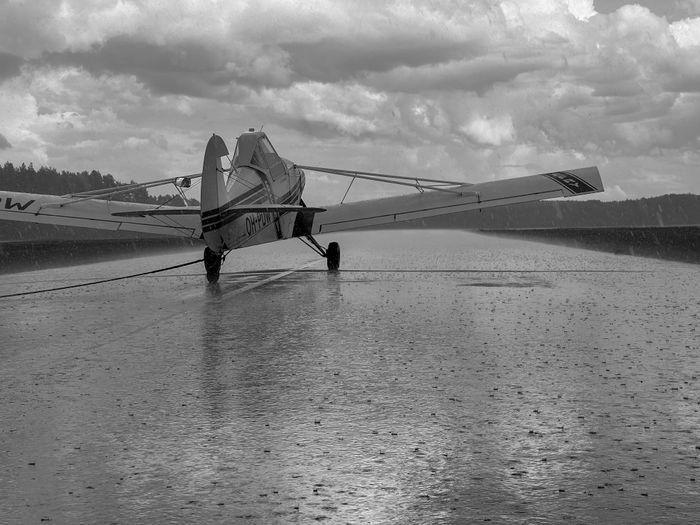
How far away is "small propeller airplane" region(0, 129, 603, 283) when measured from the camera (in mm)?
19234

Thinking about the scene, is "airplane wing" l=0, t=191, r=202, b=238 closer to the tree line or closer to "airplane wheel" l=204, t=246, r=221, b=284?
"airplane wheel" l=204, t=246, r=221, b=284

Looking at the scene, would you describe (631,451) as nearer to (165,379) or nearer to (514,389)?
(514,389)

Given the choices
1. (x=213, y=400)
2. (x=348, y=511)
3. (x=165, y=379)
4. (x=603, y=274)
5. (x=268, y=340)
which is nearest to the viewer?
(x=348, y=511)

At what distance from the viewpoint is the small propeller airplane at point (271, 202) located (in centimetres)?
1923

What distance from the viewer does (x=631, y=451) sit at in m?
5.25

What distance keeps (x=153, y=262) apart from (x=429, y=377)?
72.6ft

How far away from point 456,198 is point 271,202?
4.92m

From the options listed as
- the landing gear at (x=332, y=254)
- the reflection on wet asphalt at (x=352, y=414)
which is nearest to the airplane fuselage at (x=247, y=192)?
the landing gear at (x=332, y=254)

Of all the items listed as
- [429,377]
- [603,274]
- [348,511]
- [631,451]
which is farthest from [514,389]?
[603,274]

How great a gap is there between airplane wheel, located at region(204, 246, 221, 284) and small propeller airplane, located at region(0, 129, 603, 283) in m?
0.02

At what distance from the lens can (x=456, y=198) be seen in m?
23.0

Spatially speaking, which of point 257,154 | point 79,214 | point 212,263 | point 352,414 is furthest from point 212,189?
point 352,414

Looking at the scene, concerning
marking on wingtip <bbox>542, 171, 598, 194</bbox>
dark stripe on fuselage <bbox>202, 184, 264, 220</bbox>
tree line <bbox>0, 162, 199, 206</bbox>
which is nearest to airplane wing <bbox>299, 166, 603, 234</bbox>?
marking on wingtip <bbox>542, 171, 598, 194</bbox>

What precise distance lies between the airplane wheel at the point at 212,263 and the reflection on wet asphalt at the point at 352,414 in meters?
5.15
